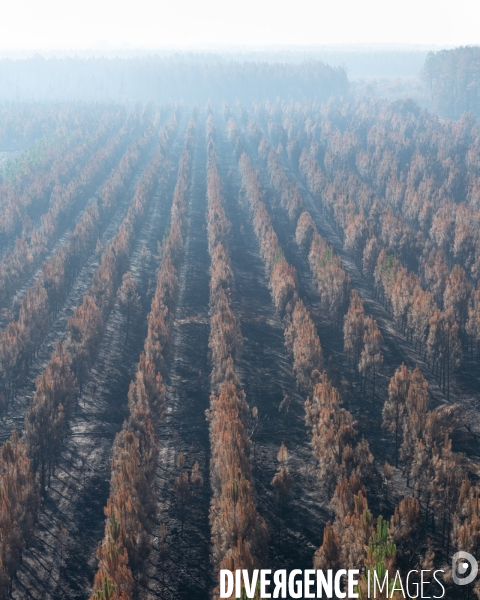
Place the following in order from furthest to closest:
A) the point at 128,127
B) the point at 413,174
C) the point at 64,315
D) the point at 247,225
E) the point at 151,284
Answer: the point at 128,127
the point at 413,174
the point at 247,225
the point at 151,284
the point at 64,315

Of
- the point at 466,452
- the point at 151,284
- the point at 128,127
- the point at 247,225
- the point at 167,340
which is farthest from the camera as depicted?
the point at 128,127

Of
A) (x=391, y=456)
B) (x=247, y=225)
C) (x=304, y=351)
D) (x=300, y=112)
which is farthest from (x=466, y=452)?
(x=300, y=112)

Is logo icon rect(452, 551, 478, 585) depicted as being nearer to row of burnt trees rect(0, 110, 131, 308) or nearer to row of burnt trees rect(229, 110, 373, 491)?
row of burnt trees rect(229, 110, 373, 491)

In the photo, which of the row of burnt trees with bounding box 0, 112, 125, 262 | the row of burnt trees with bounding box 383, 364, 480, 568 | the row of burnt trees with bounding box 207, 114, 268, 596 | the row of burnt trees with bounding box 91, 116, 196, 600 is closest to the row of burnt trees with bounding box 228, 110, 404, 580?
the row of burnt trees with bounding box 383, 364, 480, 568

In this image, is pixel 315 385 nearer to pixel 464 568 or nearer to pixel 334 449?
pixel 334 449

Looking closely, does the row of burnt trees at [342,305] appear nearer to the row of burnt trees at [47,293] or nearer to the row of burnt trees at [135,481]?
the row of burnt trees at [135,481]

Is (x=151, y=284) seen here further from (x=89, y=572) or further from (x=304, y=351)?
(x=89, y=572)
